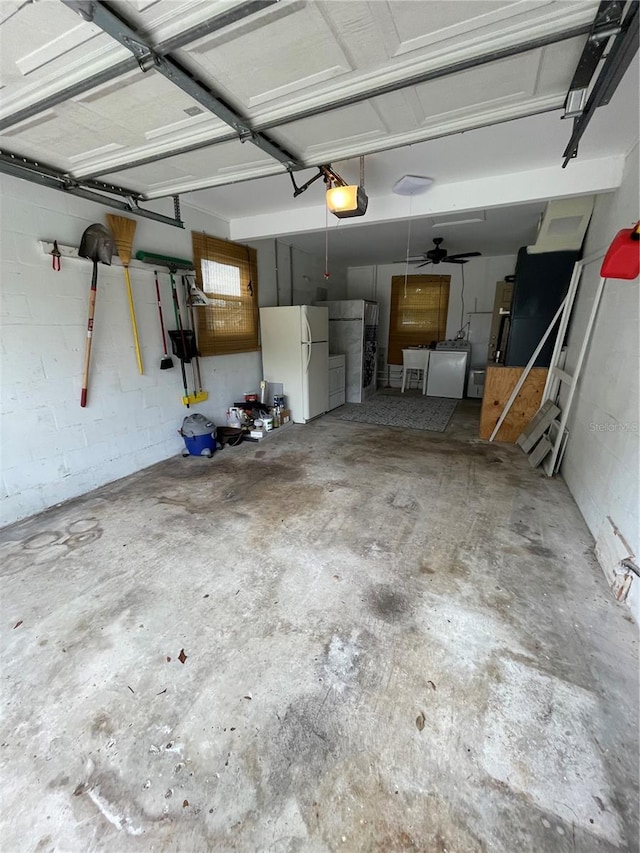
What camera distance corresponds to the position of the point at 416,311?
23.5ft

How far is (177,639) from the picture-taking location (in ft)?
5.15

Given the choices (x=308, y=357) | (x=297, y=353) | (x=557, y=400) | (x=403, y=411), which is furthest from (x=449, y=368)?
(x=297, y=353)

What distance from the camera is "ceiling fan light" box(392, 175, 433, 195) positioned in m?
2.87

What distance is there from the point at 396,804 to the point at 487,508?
6.64ft

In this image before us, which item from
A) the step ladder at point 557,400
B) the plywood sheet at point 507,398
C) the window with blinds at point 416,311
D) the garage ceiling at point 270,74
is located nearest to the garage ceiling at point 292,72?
the garage ceiling at point 270,74

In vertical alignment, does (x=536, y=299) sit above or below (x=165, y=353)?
above

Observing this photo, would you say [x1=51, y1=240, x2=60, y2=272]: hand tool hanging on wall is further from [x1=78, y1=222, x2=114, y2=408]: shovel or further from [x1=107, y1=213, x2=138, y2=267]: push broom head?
[x1=107, y1=213, x2=138, y2=267]: push broom head

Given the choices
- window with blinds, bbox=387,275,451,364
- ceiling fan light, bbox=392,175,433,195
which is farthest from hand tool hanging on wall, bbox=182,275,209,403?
window with blinds, bbox=387,275,451,364

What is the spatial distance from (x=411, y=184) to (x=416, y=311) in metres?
4.40

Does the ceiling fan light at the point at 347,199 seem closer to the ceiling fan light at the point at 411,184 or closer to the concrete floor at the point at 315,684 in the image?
the ceiling fan light at the point at 411,184

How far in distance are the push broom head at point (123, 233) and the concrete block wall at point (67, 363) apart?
0.09 metres

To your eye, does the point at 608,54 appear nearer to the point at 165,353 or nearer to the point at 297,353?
the point at 165,353

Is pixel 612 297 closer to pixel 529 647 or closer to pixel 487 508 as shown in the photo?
pixel 487 508

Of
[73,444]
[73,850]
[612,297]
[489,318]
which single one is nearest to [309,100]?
[612,297]
